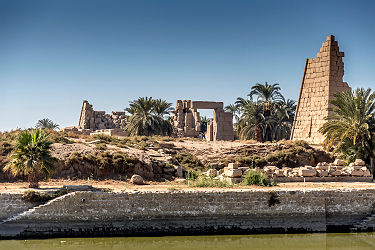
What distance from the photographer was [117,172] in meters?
22.0

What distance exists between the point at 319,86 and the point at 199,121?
57.6 feet

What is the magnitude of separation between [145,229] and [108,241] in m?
1.41

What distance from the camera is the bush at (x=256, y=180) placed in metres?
20.3

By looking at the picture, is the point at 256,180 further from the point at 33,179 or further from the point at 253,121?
the point at 253,121

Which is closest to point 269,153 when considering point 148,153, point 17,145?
point 148,153

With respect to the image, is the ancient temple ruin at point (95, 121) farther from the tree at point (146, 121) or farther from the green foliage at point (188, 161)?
the green foliage at point (188, 161)

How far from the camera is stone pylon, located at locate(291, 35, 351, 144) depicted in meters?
29.2

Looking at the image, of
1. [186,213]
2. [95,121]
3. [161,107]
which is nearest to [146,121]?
[161,107]

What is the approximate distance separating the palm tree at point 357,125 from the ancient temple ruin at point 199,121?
44.3 ft

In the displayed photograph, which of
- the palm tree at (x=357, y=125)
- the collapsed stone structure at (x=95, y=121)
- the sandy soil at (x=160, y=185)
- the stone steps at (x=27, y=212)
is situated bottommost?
the stone steps at (x=27, y=212)

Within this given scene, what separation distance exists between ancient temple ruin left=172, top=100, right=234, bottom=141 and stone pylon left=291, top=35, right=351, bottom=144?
8106 millimetres

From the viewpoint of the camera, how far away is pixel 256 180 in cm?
2045

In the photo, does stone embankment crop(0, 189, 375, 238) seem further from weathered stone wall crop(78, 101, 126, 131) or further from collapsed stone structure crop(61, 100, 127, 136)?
weathered stone wall crop(78, 101, 126, 131)

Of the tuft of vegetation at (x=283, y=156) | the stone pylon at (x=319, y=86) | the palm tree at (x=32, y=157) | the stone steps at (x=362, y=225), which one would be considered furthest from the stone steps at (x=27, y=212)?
the stone pylon at (x=319, y=86)
